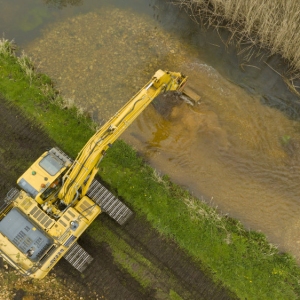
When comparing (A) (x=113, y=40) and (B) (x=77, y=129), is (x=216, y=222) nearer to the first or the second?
(B) (x=77, y=129)

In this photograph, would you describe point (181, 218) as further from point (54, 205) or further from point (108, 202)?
point (54, 205)

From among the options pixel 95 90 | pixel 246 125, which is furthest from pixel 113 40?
pixel 246 125

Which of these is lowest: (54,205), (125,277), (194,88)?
(125,277)

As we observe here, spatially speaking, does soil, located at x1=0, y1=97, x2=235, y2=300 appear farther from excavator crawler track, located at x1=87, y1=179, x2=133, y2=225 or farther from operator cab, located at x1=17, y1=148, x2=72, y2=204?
operator cab, located at x1=17, y1=148, x2=72, y2=204

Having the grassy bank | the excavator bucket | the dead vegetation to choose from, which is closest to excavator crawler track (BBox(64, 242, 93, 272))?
the grassy bank

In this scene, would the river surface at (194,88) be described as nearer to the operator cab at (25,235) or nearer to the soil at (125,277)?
the soil at (125,277)

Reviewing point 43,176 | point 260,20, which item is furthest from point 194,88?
point 43,176
